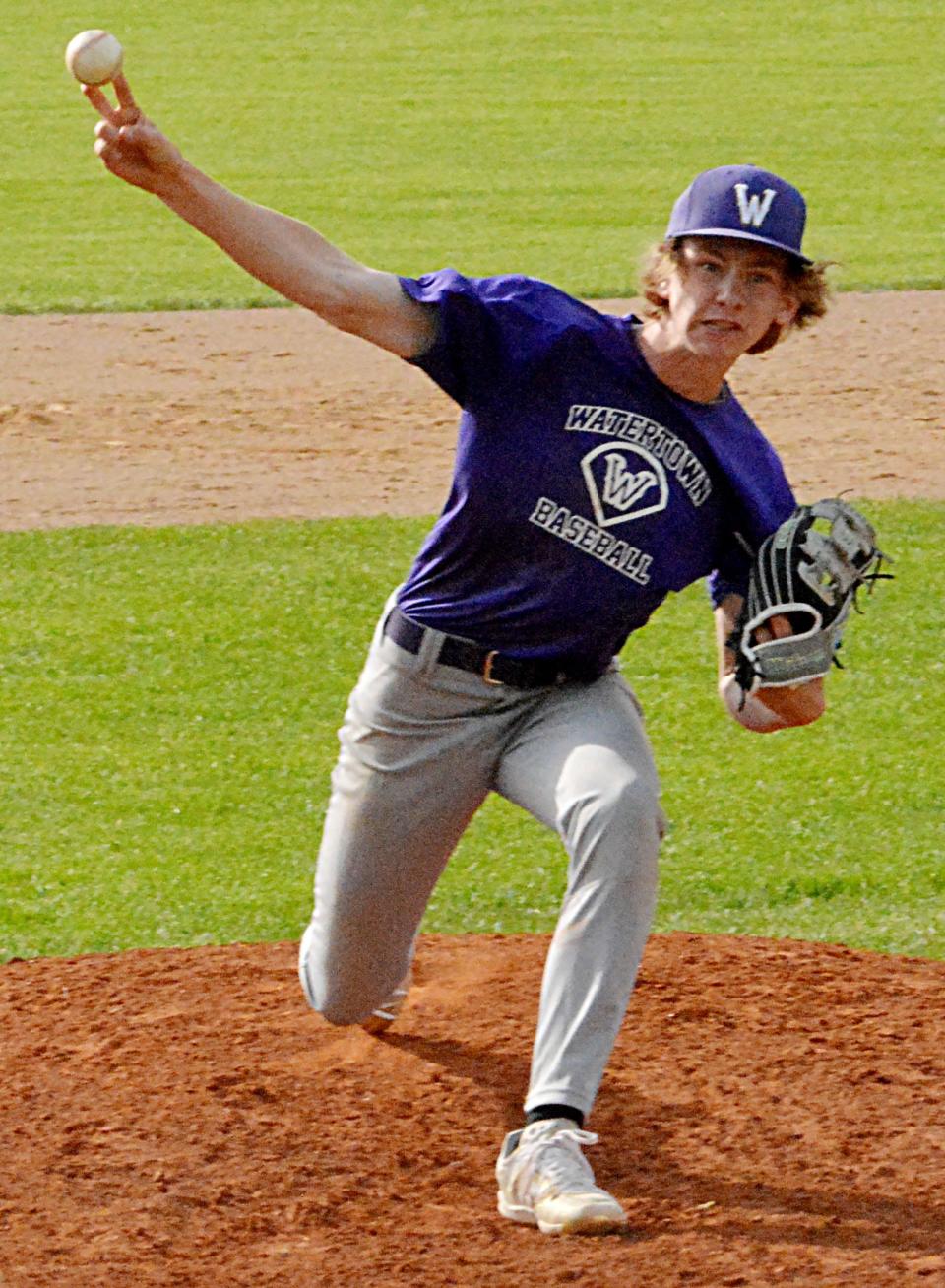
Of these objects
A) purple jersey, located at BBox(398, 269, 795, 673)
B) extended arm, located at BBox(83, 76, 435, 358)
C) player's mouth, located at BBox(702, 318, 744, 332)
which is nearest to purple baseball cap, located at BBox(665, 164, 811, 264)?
player's mouth, located at BBox(702, 318, 744, 332)

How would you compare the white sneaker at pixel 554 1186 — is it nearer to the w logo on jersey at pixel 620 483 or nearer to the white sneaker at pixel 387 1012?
the white sneaker at pixel 387 1012

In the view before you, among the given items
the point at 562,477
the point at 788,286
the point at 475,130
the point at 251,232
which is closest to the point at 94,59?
the point at 251,232

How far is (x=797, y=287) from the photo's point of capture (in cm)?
409

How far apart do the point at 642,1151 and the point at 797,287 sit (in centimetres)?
167

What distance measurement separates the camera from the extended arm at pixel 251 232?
3602mm

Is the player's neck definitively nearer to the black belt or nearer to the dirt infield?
the black belt

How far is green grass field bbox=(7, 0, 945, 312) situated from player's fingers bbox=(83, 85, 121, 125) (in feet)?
30.6

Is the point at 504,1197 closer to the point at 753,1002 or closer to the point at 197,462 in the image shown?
the point at 753,1002

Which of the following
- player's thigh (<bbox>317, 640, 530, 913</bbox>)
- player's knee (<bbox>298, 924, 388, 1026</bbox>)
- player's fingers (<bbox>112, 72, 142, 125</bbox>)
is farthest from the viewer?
player's knee (<bbox>298, 924, 388, 1026</bbox>)

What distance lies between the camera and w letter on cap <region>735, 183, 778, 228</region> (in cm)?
392

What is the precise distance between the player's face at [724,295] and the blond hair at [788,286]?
0.03m

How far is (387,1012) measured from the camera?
180 inches

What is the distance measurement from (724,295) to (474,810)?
109 cm

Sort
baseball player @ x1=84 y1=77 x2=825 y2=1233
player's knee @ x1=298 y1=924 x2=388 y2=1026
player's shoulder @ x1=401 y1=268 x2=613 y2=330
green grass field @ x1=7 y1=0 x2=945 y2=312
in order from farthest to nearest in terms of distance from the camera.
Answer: green grass field @ x1=7 y1=0 x2=945 y2=312, player's knee @ x1=298 y1=924 x2=388 y2=1026, player's shoulder @ x1=401 y1=268 x2=613 y2=330, baseball player @ x1=84 y1=77 x2=825 y2=1233
